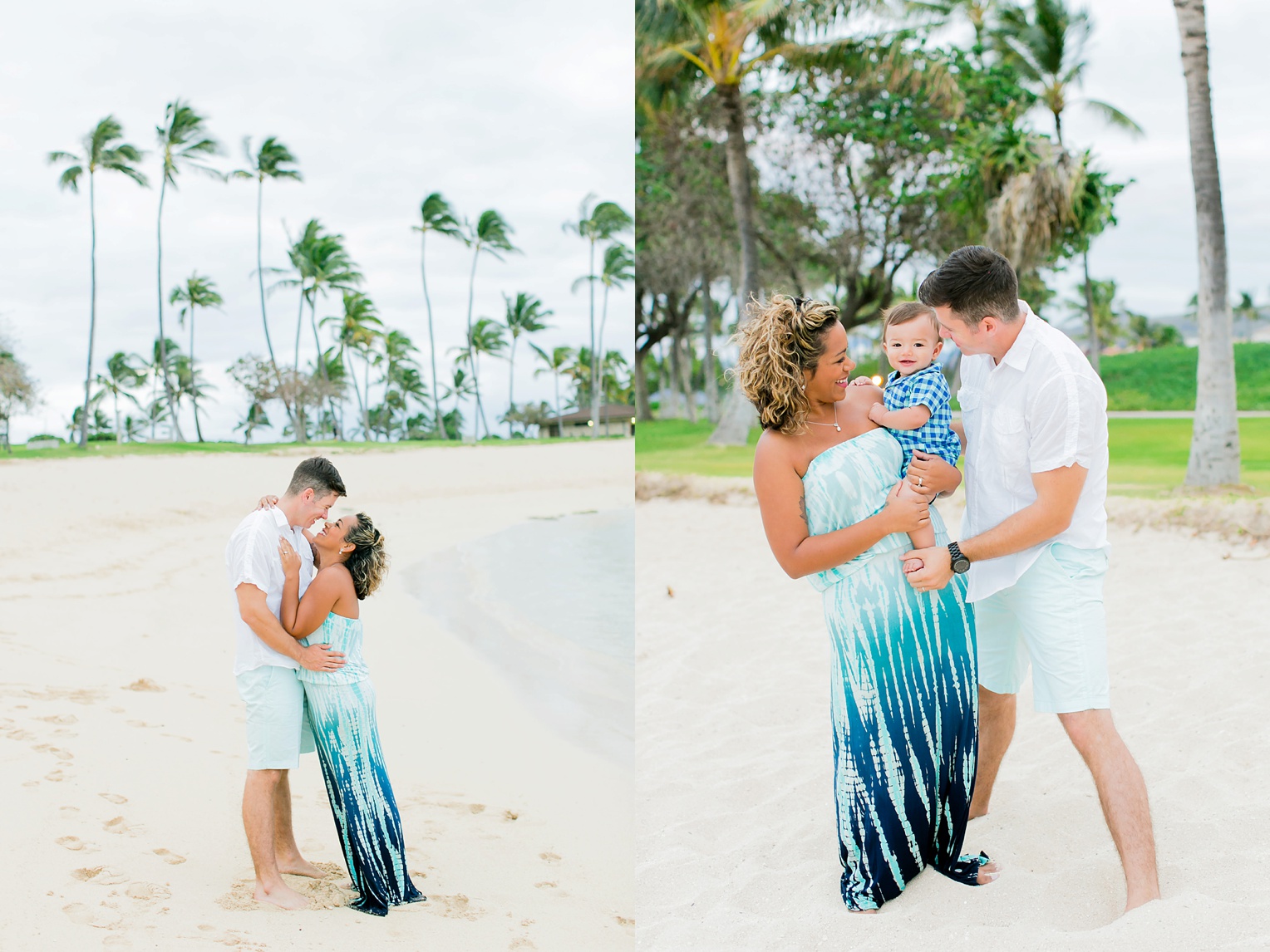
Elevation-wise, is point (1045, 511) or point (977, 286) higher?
point (977, 286)

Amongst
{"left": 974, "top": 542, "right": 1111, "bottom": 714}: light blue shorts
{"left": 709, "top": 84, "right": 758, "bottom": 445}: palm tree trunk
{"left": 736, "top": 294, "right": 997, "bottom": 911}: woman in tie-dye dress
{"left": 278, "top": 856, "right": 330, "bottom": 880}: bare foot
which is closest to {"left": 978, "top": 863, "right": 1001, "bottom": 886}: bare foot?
{"left": 736, "top": 294, "right": 997, "bottom": 911}: woman in tie-dye dress

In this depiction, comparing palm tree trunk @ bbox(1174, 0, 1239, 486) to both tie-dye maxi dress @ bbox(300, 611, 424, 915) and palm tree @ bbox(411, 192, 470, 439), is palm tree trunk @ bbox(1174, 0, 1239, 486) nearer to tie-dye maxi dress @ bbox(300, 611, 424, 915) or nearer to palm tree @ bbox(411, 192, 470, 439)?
tie-dye maxi dress @ bbox(300, 611, 424, 915)

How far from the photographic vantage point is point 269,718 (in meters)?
2.86

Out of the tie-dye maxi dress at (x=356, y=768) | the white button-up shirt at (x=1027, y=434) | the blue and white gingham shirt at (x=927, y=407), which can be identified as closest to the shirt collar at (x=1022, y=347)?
the white button-up shirt at (x=1027, y=434)

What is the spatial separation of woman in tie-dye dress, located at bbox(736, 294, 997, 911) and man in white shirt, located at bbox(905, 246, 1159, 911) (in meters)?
0.14

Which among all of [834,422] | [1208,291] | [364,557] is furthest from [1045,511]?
[1208,291]

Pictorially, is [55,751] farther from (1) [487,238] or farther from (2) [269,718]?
(1) [487,238]

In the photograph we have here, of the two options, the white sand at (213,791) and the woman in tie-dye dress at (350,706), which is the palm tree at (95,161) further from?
the woman in tie-dye dress at (350,706)

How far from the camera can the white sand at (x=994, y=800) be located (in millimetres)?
2588

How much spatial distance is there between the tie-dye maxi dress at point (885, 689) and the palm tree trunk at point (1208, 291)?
28.9ft

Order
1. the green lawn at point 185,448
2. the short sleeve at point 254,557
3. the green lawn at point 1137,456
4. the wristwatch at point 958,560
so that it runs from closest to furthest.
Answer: the wristwatch at point 958,560 < the short sleeve at point 254,557 < the green lawn at point 1137,456 < the green lawn at point 185,448

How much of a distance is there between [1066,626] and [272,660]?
2239 mm

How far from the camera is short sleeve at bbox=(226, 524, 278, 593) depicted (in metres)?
2.77

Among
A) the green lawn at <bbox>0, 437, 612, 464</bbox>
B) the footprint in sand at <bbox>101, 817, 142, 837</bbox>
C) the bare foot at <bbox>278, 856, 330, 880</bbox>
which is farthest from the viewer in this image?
the green lawn at <bbox>0, 437, 612, 464</bbox>
